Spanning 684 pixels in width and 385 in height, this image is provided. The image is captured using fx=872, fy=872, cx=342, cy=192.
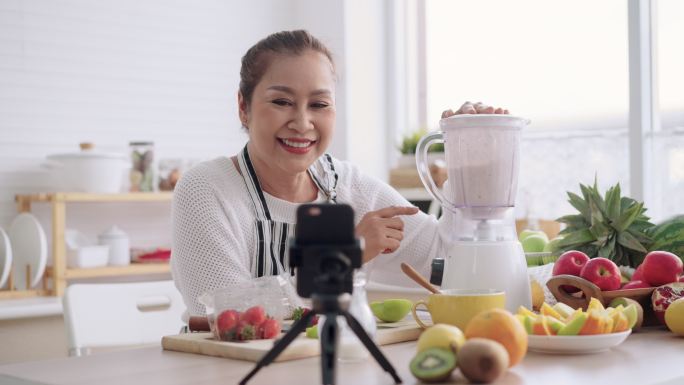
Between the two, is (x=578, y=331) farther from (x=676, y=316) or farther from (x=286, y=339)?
(x=286, y=339)

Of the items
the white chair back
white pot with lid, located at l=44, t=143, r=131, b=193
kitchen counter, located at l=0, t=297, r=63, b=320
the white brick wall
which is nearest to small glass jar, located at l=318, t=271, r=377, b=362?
the white chair back

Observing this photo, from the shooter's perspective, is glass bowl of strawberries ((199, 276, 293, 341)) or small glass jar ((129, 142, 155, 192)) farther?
small glass jar ((129, 142, 155, 192))

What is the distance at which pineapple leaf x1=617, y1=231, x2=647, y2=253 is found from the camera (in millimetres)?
1699

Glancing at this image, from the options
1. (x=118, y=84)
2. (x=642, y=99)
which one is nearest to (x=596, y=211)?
(x=642, y=99)

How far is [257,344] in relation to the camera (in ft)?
4.21

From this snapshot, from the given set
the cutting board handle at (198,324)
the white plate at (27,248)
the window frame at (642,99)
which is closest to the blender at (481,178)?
the cutting board handle at (198,324)

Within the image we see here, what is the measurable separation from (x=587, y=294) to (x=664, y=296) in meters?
0.13

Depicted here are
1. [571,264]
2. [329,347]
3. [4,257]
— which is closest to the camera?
[329,347]

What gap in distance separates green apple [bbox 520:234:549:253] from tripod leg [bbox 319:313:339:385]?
1069 mm

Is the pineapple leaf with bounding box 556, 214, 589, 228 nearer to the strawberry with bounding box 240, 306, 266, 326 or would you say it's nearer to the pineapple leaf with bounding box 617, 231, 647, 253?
the pineapple leaf with bounding box 617, 231, 647, 253

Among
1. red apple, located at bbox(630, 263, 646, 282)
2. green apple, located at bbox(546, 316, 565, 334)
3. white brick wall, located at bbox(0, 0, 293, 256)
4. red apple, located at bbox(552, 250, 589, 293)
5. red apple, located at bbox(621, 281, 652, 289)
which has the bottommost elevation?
green apple, located at bbox(546, 316, 565, 334)

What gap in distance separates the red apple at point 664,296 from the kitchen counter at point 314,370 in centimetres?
14

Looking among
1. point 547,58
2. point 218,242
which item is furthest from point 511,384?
point 547,58

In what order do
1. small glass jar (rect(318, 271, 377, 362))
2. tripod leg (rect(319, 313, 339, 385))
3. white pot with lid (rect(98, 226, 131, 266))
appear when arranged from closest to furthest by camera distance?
tripod leg (rect(319, 313, 339, 385))
small glass jar (rect(318, 271, 377, 362))
white pot with lid (rect(98, 226, 131, 266))
